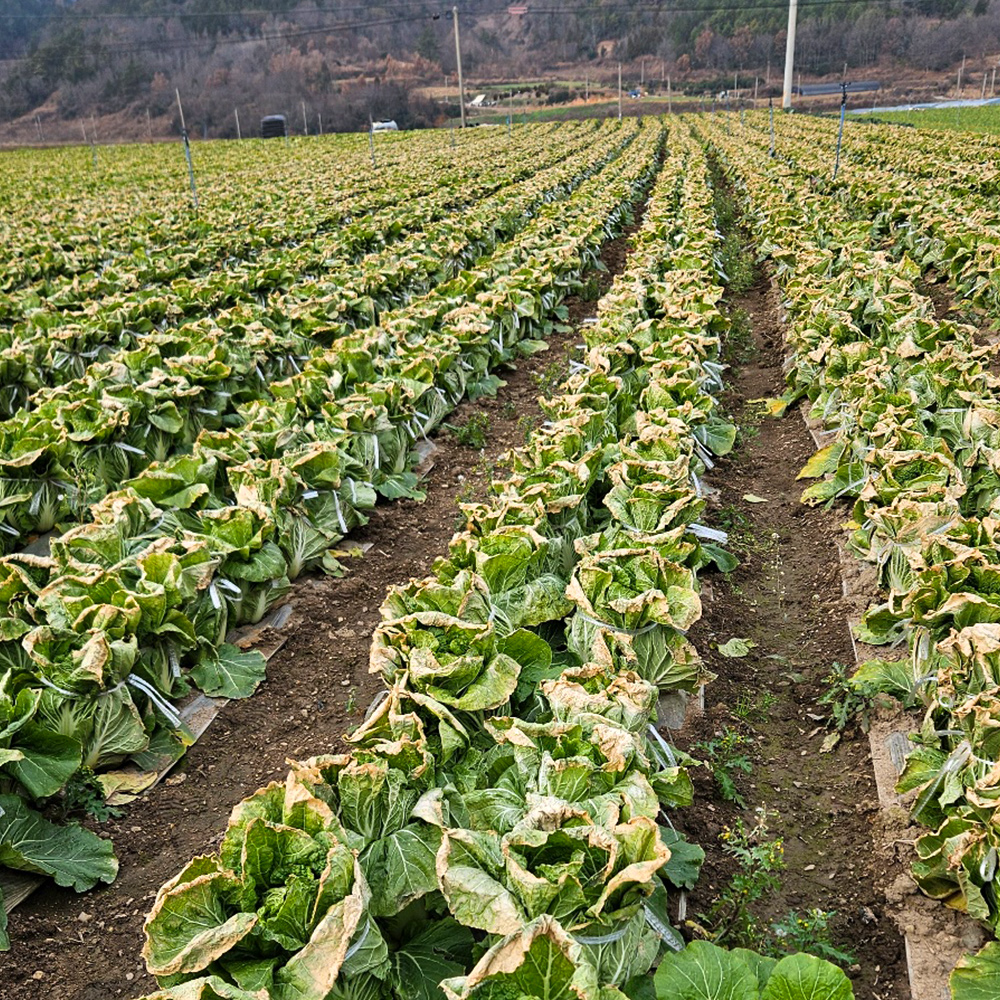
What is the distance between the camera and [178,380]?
7.39 m

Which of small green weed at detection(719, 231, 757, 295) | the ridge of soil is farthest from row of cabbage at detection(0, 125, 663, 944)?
small green weed at detection(719, 231, 757, 295)

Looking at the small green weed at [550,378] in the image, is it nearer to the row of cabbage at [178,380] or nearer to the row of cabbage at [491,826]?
the row of cabbage at [178,380]

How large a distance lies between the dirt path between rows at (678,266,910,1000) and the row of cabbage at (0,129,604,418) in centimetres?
496

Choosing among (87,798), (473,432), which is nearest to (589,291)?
(473,432)

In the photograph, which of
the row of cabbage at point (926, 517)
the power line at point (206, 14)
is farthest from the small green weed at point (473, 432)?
the power line at point (206, 14)

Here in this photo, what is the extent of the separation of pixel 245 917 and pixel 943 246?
12.3m

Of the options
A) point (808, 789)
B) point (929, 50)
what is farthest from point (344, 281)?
point (929, 50)

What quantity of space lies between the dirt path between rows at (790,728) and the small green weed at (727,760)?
0.08 ft

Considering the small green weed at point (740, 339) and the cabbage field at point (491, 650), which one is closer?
the cabbage field at point (491, 650)

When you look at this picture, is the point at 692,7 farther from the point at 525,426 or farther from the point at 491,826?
the point at 491,826

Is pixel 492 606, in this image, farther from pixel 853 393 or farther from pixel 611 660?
pixel 853 393

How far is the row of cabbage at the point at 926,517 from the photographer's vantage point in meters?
3.03

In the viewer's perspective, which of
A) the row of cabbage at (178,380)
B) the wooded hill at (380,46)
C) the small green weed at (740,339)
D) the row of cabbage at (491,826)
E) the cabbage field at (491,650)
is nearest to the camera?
the row of cabbage at (491,826)

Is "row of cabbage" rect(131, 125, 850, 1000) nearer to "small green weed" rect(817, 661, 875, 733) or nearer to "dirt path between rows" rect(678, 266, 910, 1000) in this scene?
"dirt path between rows" rect(678, 266, 910, 1000)
